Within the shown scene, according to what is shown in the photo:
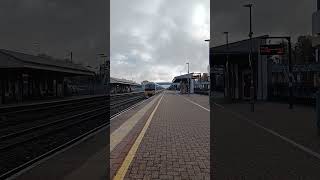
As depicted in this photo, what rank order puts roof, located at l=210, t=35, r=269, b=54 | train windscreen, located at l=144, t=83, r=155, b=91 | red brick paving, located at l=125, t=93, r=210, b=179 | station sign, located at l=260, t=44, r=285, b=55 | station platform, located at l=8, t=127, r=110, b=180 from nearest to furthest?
red brick paving, located at l=125, t=93, r=210, b=179, station platform, located at l=8, t=127, r=110, b=180, station sign, located at l=260, t=44, r=285, b=55, roof, located at l=210, t=35, r=269, b=54, train windscreen, located at l=144, t=83, r=155, b=91

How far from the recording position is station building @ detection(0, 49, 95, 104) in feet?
133

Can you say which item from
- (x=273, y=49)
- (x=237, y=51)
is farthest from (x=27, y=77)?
(x=273, y=49)

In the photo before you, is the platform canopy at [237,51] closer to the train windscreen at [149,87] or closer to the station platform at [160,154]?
the station platform at [160,154]

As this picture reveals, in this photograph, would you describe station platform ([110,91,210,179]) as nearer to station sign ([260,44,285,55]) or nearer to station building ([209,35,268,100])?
station sign ([260,44,285,55])

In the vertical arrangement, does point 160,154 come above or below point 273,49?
below

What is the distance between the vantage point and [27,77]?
52.7 meters

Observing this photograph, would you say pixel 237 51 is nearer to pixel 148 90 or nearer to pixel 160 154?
pixel 160 154

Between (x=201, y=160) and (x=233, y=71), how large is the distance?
44.1 m

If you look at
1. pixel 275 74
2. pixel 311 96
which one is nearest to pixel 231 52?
pixel 275 74

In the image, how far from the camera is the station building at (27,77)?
40531 mm

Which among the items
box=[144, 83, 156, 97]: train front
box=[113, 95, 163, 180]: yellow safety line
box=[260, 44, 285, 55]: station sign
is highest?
box=[260, 44, 285, 55]: station sign

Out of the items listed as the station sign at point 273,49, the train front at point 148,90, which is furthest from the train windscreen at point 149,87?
the station sign at point 273,49

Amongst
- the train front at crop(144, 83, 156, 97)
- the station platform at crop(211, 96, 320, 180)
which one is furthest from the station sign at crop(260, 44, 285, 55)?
the train front at crop(144, 83, 156, 97)

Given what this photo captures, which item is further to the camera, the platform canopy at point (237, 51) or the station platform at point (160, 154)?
the platform canopy at point (237, 51)
